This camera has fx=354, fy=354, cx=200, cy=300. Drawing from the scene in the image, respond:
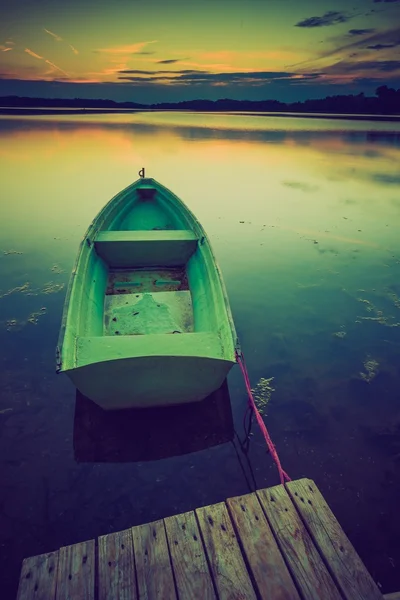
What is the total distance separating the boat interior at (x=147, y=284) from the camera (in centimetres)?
592

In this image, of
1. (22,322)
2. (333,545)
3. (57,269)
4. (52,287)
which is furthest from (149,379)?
(57,269)

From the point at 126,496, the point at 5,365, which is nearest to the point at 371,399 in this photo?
the point at 126,496

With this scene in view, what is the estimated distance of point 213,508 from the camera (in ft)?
11.5

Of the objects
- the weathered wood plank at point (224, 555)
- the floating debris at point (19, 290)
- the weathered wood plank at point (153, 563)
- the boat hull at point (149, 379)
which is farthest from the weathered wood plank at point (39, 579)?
the floating debris at point (19, 290)

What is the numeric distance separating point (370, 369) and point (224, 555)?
481 centimetres

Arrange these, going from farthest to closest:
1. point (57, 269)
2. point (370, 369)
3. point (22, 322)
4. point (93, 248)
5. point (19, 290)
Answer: point (57, 269) → point (19, 290) → point (22, 322) → point (93, 248) → point (370, 369)

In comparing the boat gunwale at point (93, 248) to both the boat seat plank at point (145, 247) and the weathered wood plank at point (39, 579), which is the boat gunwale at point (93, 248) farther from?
the weathered wood plank at point (39, 579)

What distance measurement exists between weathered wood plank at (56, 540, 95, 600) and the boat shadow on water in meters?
1.94

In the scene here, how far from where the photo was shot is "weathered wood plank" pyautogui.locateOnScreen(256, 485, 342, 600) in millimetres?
2926

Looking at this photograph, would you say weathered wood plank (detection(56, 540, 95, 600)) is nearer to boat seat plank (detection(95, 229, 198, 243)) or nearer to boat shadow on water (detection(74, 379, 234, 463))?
boat shadow on water (detection(74, 379, 234, 463))

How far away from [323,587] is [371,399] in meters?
3.78

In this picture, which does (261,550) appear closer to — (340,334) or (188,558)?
(188,558)

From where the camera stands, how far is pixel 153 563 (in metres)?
3.04

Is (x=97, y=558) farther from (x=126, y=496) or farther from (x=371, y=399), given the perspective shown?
(x=371, y=399)
